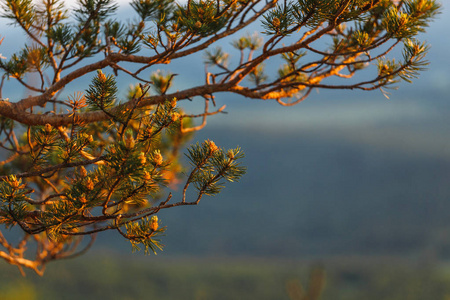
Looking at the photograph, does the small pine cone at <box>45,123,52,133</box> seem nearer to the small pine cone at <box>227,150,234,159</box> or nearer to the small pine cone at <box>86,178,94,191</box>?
the small pine cone at <box>86,178,94,191</box>

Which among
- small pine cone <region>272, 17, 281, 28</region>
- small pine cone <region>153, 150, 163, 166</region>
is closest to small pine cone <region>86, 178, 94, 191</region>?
small pine cone <region>153, 150, 163, 166</region>

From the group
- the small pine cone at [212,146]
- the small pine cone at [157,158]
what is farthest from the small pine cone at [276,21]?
the small pine cone at [157,158]

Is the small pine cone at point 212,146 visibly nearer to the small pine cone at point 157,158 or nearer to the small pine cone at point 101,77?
the small pine cone at point 157,158

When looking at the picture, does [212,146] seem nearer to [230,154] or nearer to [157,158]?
[230,154]

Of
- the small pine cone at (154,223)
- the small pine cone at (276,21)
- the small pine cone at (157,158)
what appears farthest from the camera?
the small pine cone at (276,21)

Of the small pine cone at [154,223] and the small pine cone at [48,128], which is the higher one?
the small pine cone at [48,128]

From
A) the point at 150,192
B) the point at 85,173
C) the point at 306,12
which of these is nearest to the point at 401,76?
the point at 306,12

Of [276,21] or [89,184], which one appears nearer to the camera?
[89,184]

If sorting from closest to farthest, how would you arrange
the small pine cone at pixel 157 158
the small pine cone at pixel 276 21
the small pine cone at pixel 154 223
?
the small pine cone at pixel 157 158 < the small pine cone at pixel 154 223 < the small pine cone at pixel 276 21

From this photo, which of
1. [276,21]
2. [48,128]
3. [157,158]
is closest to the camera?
[157,158]

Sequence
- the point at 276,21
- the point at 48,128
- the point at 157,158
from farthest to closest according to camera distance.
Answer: the point at 276,21, the point at 48,128, the point at 157,158

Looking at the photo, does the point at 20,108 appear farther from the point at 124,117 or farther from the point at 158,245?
the point at 158,245

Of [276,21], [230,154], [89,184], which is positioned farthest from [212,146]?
[276,21]

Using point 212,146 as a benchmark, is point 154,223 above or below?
below
